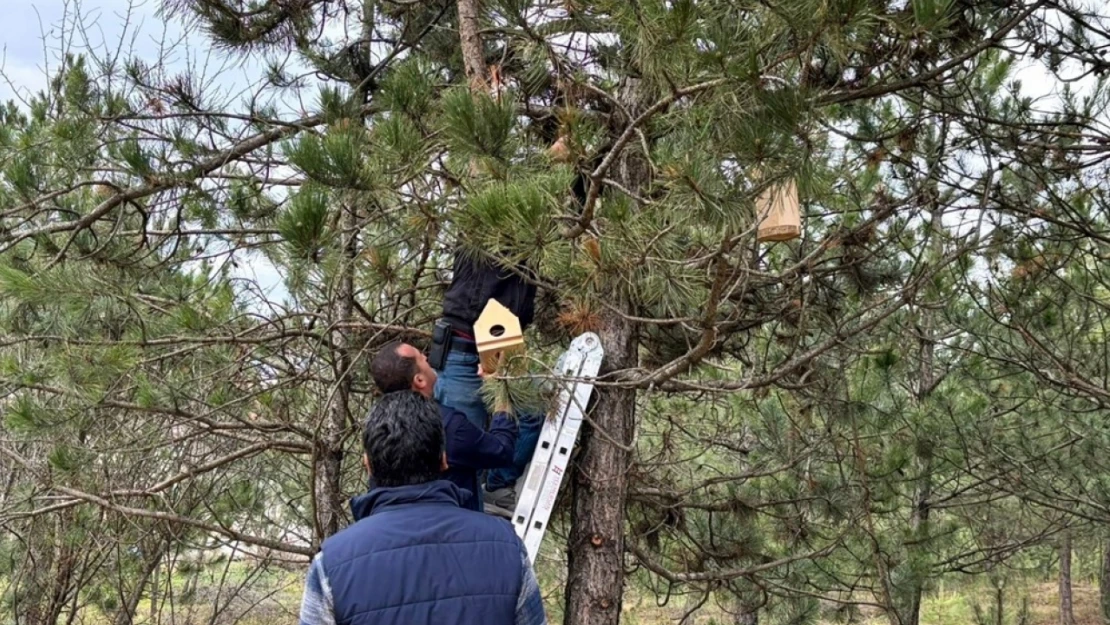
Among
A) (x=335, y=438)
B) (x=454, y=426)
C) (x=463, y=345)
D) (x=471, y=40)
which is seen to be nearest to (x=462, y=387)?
(x=463, y=345)

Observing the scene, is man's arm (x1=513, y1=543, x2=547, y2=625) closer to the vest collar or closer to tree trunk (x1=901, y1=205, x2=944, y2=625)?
the vest collar

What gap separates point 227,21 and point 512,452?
2635 millimetres

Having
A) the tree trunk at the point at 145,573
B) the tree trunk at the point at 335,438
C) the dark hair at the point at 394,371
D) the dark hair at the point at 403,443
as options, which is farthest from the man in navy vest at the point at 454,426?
the tree trunk at the point at 145,573

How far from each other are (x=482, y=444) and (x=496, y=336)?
362 millimetres

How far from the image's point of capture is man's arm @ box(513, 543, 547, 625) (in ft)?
5.93

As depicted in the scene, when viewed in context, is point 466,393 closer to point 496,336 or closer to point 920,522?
point 496,336

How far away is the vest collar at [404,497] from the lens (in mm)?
1798

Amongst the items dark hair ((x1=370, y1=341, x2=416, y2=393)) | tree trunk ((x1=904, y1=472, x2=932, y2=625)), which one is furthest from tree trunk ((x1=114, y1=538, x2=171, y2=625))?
tree trunk ((x1=904, y1=472, x2=932, y2=625))

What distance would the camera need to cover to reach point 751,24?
7.48ft

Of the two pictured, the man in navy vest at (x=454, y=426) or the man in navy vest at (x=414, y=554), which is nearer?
the man in navy vest at (x=414, y=554)

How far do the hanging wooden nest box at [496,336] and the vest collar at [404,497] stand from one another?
2.96 ft

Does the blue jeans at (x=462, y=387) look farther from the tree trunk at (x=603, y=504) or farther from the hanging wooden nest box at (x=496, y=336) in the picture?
the tree trunk at (x=603, y=504)

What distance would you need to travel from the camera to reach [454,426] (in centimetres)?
279

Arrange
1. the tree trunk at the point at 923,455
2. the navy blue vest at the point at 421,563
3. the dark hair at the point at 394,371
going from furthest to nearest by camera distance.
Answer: the tree trunk at the point at 923,455 → the dark hair at the point at 394,371 → the navy blue vest at the point at 421,563
